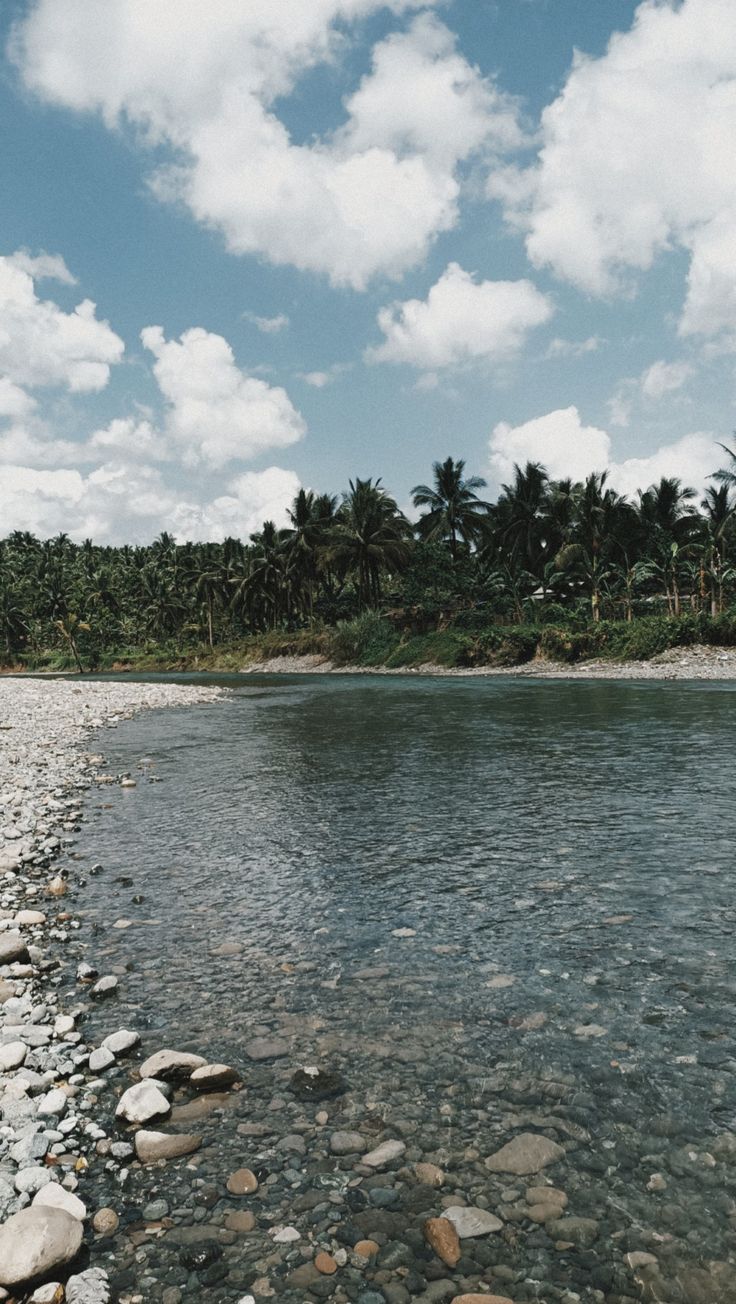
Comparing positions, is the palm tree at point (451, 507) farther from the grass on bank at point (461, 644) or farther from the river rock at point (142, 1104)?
the river rock at point (142, 1104)

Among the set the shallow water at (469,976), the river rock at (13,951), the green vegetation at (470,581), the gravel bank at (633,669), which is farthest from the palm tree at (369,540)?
the river rock at (13,951)

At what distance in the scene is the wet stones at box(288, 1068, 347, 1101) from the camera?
176 inches

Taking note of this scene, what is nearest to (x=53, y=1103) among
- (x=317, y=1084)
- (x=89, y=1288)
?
(x=89, y=1288)

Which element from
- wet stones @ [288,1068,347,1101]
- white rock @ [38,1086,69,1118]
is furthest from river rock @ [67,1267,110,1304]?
wet stones @ [288,1068,347,1101]

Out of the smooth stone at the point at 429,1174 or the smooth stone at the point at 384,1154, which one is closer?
the smooth stone at the point at 429,1174

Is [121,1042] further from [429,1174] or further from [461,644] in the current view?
[461,644]

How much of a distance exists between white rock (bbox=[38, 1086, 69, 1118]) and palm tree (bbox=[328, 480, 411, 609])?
67.4m

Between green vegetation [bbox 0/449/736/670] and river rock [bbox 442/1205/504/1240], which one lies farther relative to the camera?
green vegetation [bbox 0/449/736/670]

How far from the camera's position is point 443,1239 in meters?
3.36

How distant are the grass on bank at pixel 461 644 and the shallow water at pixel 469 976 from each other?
39146mm

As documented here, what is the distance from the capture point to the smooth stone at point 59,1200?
3422mm

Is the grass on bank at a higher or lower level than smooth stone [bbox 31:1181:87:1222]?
higher

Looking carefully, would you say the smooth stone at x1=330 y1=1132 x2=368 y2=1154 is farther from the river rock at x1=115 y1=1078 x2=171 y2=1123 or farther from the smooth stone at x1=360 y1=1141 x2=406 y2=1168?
the river rock at x1=115 y1=1078 x2=171 y2=1123

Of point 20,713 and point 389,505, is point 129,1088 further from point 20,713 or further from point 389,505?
point 389,505
